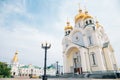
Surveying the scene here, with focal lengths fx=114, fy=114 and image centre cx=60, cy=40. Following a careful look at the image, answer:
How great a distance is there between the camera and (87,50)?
907 inches

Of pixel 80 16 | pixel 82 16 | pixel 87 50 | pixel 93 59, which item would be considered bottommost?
pixel 93 59

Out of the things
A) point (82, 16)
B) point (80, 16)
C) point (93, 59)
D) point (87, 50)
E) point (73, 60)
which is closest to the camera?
point (93, 59)

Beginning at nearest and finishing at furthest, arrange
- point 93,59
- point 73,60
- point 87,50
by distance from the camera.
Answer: point 93,59 < point 87,50 < point 73,60

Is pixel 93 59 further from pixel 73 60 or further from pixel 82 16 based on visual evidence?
pixel 82 16

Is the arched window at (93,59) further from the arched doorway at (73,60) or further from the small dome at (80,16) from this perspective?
the small dome at (80,16)

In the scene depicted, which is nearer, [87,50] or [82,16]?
[87,50]

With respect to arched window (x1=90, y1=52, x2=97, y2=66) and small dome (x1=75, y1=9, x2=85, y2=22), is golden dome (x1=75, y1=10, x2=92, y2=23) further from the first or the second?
arched window (x1=90, y1=52, x2=97, y2=66)

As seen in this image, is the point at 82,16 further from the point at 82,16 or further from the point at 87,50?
the point at 87,50

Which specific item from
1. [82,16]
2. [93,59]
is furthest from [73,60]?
[82,16]

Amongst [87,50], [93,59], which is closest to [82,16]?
[87,50]

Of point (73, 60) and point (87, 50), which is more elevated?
point (87, 50)

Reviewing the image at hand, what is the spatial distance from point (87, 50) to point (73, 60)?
14.4ft

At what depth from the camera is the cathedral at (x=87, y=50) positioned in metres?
21.4

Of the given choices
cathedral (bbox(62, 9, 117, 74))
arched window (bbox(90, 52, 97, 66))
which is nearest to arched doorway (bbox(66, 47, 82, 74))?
cathedral (bbox(62, 9, 117, 74))
